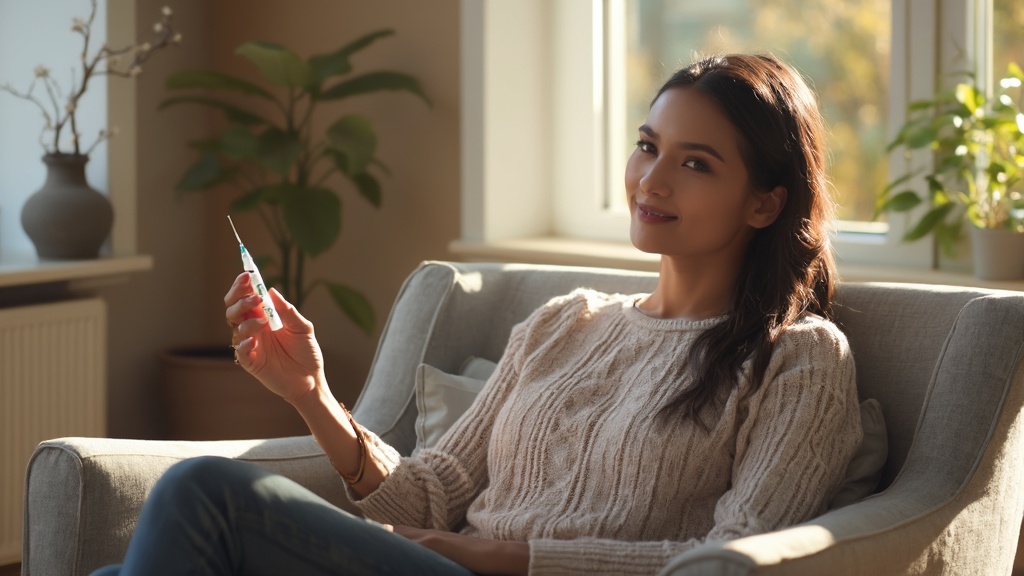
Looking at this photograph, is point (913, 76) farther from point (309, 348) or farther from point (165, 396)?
point (165, 396)

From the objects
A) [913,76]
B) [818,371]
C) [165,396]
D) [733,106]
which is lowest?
[165,396]

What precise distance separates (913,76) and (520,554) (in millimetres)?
1431

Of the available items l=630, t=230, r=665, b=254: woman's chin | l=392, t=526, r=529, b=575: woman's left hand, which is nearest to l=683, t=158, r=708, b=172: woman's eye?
l=630, t=230, r=665, b=254: woman's chin

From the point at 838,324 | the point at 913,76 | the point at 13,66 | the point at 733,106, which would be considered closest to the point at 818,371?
the point at 838,324

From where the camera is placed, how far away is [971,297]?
5.52 feet

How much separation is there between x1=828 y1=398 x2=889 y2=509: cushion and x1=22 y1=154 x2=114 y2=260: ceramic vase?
204 cm

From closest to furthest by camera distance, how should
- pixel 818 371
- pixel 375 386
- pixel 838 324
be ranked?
pixel 818 371, pixel 838 324, pixel 375 386

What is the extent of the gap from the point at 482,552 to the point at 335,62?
1.85 m

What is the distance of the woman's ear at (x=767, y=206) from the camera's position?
1.70 meters

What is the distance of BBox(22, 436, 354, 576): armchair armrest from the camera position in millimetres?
1676

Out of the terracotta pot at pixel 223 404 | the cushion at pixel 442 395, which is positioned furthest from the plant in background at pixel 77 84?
the cushion at pixel 442 395

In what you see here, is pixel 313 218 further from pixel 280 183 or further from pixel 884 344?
pixel 884 344

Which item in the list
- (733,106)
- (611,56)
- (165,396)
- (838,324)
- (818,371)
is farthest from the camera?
(165,396)

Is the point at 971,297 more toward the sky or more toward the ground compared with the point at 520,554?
more toward the sky
